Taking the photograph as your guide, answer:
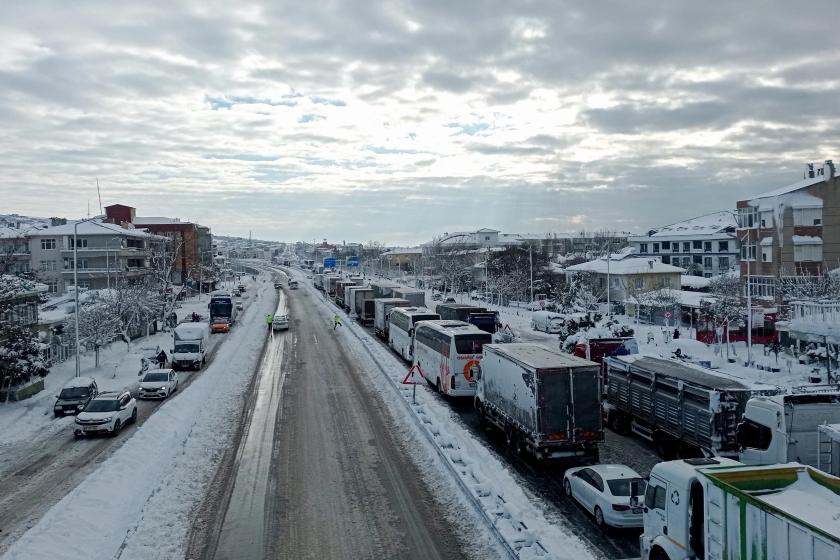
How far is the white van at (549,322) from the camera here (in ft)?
179

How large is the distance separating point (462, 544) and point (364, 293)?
52751 millimetres

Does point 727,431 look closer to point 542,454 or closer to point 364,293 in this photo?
point 542,454

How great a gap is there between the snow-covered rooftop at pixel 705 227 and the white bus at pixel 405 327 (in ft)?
220

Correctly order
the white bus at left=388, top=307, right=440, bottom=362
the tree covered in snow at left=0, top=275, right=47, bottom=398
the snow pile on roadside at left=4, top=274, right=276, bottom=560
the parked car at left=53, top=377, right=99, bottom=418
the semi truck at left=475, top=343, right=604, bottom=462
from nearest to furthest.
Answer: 1. the snow pile on roadside at left=4, top=274, right=276, bottom=560
2. the semi truck at left=475, top=343, right=604, bottom=462
3. the parked car at left=53, top=377, right=99, bottom=418
4. the tree covered in snow at left=0, top=275, right=47, bottom=398
5. the white bus at left=388, top=307, right=440, bottom=362

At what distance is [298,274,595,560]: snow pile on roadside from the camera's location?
12711 mm

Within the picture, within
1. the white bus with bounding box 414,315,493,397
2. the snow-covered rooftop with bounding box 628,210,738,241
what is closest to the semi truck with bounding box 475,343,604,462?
the white bus with bounding box 414,315,493,397

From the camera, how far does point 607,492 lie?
14.2m

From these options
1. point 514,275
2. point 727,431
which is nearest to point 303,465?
point 727,431

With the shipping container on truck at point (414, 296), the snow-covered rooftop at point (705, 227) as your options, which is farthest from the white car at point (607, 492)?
the snow-covered rooftop at point (705, 227)

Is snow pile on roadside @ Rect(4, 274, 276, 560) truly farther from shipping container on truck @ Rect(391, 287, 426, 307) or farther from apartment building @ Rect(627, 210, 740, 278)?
apartment building @ Rect(627, 210, 740, 278)

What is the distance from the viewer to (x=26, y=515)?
15.7m

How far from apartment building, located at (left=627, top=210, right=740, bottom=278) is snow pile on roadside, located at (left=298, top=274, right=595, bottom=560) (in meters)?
77.0

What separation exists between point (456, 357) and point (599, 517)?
42.6 feet

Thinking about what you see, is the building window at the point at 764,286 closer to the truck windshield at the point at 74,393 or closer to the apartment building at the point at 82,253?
the truck windshield at the point at 74,393
